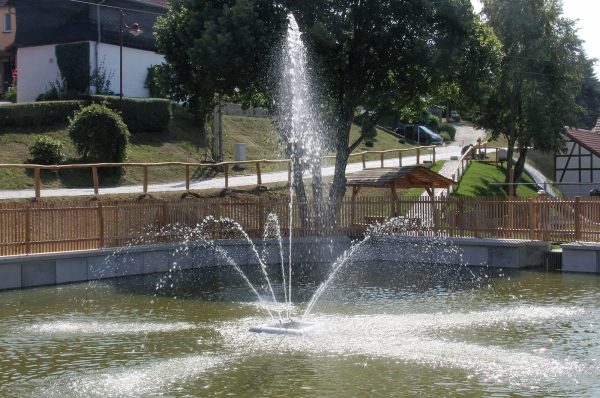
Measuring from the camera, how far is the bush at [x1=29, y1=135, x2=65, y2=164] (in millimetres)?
36250

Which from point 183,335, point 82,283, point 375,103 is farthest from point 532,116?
point 183,335

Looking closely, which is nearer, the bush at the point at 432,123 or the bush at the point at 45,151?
the bush at the point at 45,151

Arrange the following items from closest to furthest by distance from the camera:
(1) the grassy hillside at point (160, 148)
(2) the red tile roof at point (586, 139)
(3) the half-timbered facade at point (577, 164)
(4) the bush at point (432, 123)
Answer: (1) the grassy hillside at point (160, 148) → (2) the red tile roof at point (586, 139) → (3) the half-timbered facade at point (577, 164) → (4) the bush at point (432, 123)

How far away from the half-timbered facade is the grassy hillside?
12965 mm

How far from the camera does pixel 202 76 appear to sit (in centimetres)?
3259

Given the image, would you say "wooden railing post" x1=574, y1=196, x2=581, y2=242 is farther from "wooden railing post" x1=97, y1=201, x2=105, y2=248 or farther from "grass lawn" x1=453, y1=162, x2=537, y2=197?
"grass lawn" x1=453, y1=162, x2=537, y2=197

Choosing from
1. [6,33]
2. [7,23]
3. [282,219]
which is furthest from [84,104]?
[7,23]

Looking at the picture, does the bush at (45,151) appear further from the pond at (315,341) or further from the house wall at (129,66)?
the pond at (315,341)

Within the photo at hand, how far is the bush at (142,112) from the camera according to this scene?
43.6 meters

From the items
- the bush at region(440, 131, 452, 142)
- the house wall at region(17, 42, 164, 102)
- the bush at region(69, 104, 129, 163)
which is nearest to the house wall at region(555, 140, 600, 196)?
the bush at region(440, 131, 452, 142)

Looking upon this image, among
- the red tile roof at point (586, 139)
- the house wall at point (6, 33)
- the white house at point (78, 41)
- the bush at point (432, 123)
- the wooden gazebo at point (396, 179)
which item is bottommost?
the wooden gazebo at point (396, 179)

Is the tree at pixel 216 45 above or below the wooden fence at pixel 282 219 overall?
above

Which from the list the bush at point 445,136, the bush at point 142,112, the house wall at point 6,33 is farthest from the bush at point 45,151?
the bush at point 445,136

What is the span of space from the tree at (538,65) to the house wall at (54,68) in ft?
66.0
